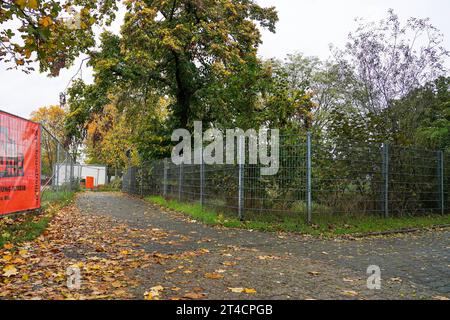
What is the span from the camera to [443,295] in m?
4.23

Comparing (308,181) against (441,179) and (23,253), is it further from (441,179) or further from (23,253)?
(441,179)

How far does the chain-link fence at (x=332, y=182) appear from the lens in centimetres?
941

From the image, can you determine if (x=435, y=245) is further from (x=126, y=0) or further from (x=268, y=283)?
(x=126, y=0)

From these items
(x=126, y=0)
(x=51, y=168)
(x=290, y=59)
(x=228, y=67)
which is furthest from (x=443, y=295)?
(x=290, y=59)

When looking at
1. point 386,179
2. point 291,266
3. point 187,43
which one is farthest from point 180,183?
point 291,266

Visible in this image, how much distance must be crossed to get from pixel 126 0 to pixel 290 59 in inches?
1055

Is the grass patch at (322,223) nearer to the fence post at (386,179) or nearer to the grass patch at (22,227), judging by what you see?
the fence post at (386,179)

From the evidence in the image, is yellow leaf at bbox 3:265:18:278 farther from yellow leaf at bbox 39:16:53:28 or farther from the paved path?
yellow leaf at bbox 39:16:53:28

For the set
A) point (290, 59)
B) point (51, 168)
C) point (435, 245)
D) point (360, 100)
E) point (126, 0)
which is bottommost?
point (435, 245)

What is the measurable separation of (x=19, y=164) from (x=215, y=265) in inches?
213

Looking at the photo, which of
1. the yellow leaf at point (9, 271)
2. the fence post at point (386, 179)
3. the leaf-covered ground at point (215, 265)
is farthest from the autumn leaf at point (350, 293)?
the fence post at point (386, 179)

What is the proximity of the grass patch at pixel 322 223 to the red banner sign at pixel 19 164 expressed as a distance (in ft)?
14.5

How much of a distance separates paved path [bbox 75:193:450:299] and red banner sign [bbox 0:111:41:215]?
276 centimetres

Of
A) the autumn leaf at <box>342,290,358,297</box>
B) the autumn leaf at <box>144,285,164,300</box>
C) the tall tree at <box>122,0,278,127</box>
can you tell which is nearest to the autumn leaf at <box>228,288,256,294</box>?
the autumn leaf at <box>144,285,164,300</box>
